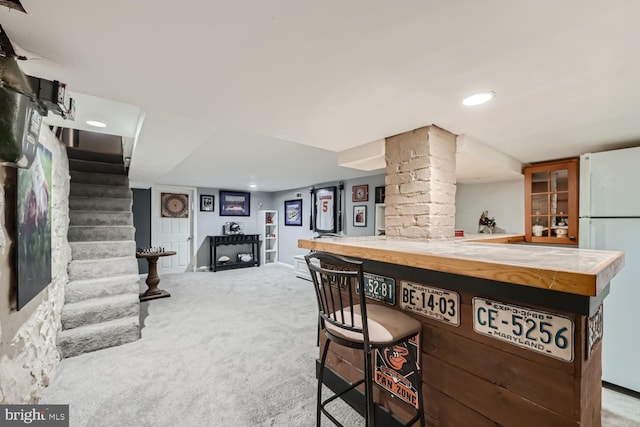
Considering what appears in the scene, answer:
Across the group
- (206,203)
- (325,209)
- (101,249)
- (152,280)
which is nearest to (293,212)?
(325,209)

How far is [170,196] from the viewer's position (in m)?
6.30

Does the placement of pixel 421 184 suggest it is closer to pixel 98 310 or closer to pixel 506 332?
pixel 506 332

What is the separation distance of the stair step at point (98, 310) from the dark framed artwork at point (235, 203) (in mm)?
4238

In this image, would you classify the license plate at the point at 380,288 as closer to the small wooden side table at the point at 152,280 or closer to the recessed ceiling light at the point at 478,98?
the recessed ceiling light at the point at 478,98

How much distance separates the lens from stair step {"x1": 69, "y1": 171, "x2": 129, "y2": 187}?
3840 millimetres

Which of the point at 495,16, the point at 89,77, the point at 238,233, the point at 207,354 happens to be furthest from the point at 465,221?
the point at 238,233

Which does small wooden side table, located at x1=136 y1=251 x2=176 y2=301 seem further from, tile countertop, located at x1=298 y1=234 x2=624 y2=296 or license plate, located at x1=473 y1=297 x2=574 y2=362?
license plate, located at x1=473 y1=297 x2=574 y2=362

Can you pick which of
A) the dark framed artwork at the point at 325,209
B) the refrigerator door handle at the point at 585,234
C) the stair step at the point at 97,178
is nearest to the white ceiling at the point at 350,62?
the refrigerator door handle at the point at 585,234

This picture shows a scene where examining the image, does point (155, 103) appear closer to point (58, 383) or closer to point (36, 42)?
point (36, 42)

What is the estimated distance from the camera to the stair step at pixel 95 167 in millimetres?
3992

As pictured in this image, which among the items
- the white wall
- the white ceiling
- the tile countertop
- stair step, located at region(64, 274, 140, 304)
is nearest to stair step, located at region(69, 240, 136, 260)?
stair step, located at region(64, 274, 140, 304)

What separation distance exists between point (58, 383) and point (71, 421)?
1.92 feet

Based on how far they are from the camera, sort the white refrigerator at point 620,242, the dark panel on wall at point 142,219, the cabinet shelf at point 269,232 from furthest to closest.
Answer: the cabinet shelf at point 269,232 → the dark panel on wall at point 142,219 → the white refrigerator at point 620,242
